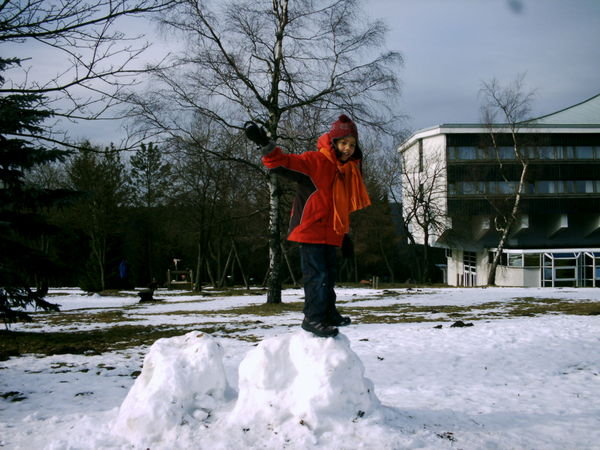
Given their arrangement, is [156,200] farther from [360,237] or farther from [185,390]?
[185,390]

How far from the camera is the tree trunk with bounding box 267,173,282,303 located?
1530cm

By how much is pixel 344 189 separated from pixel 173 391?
2285mm

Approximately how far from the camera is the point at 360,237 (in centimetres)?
3962

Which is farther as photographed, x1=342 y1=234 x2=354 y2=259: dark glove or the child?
x1=342 y1=234 x2=354 y2=259: dark glove

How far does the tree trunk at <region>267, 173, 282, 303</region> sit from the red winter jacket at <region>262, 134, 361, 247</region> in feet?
34.1

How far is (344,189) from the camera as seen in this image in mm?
4738

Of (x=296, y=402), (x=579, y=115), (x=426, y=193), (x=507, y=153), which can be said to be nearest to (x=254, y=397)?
(x=296, y=402)

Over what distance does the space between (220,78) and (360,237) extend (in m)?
26.1

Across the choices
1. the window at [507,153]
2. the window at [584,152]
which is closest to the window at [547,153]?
the window at [584,152]

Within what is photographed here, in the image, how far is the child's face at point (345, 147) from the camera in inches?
185

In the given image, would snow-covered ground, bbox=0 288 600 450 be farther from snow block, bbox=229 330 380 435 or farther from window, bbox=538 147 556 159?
window, bbox=538 147 556 159

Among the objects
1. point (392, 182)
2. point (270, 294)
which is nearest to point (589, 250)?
point (392, 182)

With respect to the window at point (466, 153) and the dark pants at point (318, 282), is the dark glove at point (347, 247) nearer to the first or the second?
the dark pants at point (318, 282)

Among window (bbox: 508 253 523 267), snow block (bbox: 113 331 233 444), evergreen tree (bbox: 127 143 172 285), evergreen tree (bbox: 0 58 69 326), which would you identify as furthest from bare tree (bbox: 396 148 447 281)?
snow block (bbox: 113 331 233 444)
